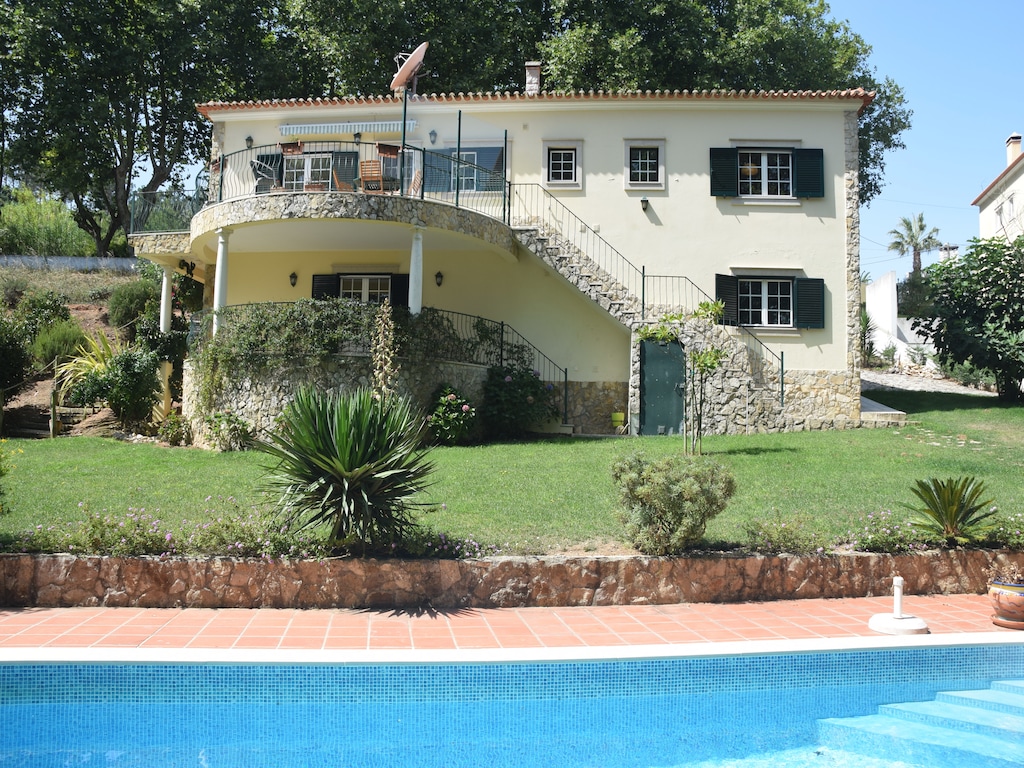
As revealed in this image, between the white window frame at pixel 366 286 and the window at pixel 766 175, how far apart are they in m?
8.77

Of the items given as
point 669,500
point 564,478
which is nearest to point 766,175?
point 564,478

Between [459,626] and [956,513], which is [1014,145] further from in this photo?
[459,626]

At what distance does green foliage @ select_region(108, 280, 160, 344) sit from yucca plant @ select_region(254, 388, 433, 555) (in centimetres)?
1716

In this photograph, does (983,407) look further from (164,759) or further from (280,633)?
(164,759)

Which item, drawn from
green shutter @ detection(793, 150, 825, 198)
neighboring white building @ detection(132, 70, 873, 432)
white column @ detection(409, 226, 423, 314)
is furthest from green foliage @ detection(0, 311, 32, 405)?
green shutter @ detection(793, 150, 825, 198)

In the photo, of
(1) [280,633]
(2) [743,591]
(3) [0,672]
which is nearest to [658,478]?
(2) [743,591]

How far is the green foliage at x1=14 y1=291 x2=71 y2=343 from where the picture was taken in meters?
20.5

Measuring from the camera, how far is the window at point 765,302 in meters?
18.1

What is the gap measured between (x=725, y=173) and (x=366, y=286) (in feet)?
29.5

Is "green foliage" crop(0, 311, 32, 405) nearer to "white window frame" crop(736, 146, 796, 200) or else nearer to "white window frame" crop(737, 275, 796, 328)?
"white window frame" crop(737, 275, 796, 328)

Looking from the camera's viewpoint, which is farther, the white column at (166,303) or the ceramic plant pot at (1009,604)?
the white column at (166,303)

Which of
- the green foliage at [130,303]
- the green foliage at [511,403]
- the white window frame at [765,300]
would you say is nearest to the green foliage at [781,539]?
the green foliage at [511,403]

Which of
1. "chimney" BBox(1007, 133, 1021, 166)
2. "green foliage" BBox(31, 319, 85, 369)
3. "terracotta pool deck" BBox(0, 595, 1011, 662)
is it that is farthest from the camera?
"chimney" BBox(1007, 133, 1021, 166)

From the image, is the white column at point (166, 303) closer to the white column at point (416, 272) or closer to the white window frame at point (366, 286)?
the white window frame at point (366, 286)
